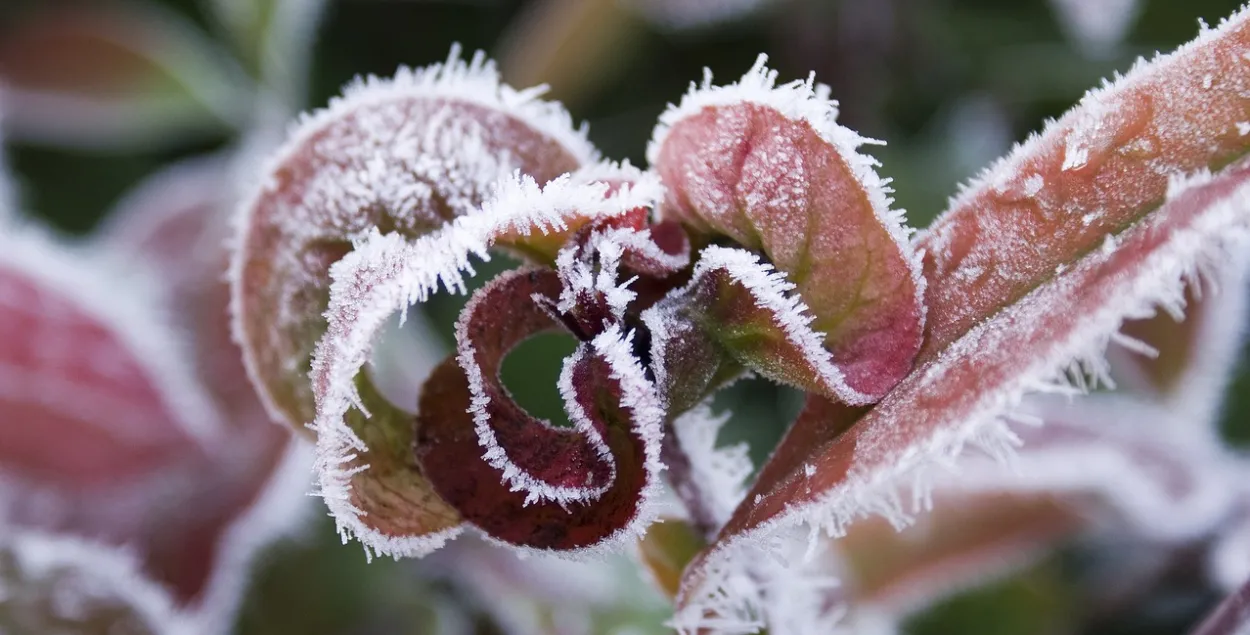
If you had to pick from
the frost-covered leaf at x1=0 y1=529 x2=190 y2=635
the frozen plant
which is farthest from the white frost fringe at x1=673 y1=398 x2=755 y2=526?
the frost-covered leaf at x1=0 y1=529 x2=190 y2=635

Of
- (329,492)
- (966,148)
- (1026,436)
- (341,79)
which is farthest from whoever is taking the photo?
(341,79)

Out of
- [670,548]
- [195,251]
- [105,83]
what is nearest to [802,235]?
[670,548]

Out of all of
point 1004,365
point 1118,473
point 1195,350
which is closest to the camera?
point 1004,365

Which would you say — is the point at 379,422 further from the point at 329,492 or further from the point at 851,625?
the point at 851,625

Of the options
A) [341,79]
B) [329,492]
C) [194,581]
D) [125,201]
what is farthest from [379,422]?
[341,79]

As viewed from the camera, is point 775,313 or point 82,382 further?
point 82,382

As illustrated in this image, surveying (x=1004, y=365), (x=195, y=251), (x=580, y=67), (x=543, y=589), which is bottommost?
(x=1004, y=365)

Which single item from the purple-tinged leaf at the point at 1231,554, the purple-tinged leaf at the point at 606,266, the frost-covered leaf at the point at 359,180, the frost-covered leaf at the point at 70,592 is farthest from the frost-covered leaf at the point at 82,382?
the purple-tinged leaf at the point at 1231,554

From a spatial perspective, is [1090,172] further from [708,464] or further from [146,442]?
[146,442]
